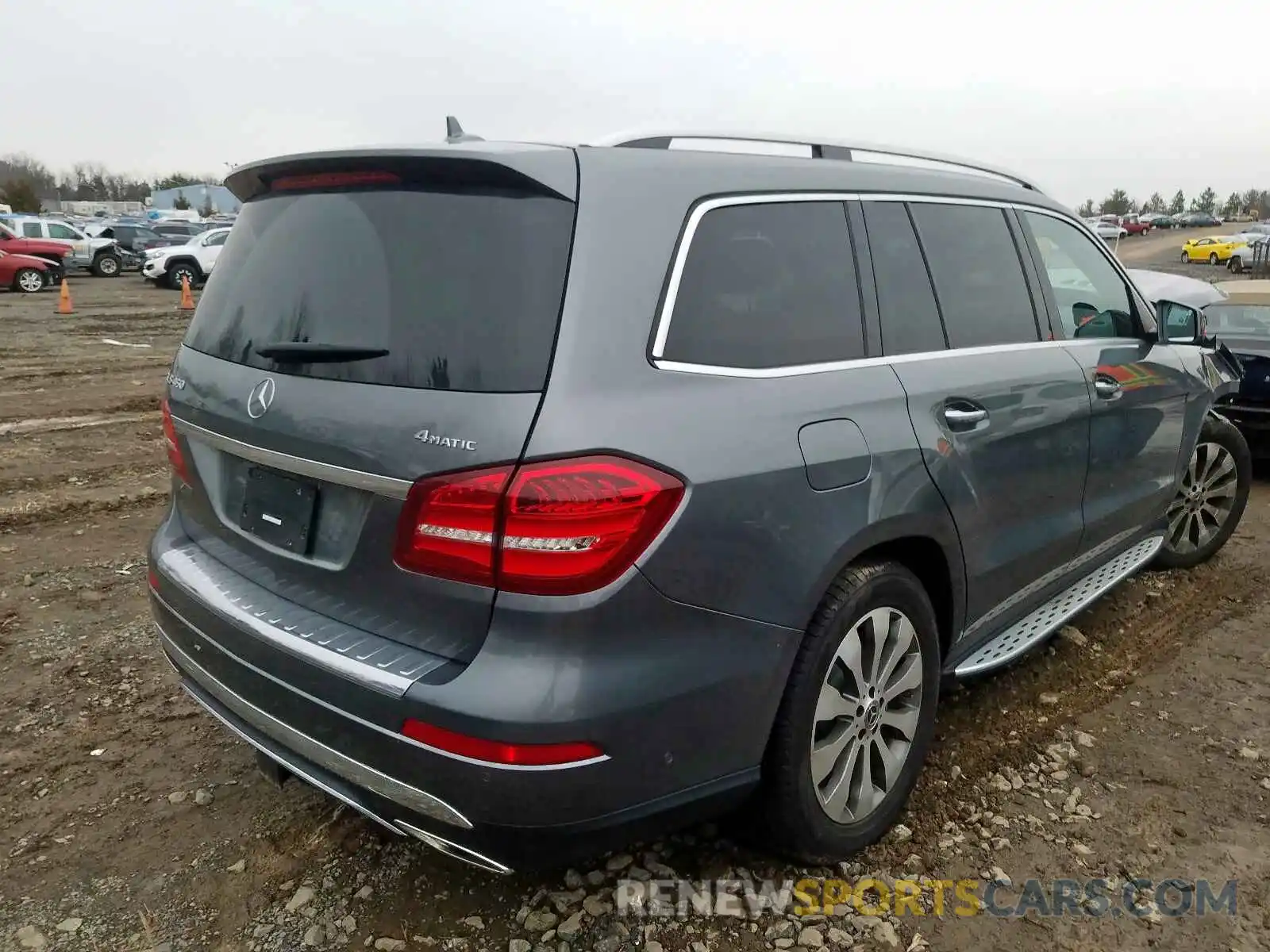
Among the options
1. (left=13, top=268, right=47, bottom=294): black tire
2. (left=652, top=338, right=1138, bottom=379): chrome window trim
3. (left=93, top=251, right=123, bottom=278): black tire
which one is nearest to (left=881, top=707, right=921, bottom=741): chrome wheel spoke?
(left=652, top=338, right=1138, bottom=379): chrome window trim

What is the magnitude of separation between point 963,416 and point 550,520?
145cm

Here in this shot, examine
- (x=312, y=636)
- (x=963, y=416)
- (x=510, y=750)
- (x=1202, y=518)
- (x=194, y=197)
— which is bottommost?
(x=1202, y=518)

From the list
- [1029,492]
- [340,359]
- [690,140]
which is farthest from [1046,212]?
[340,359]

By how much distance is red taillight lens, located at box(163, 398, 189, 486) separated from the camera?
9.13ft

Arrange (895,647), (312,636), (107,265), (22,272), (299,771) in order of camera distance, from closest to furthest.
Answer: (312,636) → (299,771) → (895,647) → (22,272) → (107,265)

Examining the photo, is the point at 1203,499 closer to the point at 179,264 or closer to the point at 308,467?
the point at 308,467

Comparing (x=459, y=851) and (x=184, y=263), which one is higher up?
(x=184, y=263)

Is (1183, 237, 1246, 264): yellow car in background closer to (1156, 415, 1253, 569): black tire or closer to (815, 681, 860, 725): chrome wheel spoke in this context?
(1156, 415, 1253, 569): black tire

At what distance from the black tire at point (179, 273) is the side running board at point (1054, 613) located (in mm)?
25988

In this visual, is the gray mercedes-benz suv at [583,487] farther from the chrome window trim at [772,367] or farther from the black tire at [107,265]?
the black tire at [107,265]

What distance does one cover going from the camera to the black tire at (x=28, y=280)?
23734mm

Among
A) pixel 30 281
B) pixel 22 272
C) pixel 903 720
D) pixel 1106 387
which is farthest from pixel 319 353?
pixel 30 281

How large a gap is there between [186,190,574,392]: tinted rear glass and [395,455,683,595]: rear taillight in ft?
0.65

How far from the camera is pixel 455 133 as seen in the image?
105 inches
